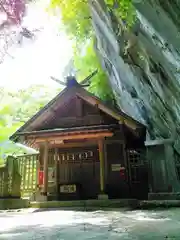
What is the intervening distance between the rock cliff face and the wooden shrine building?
4.54ft

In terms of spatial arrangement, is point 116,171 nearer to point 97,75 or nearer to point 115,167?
point 115,167

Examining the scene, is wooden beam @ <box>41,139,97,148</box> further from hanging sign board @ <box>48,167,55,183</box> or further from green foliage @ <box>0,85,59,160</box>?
green foliage @ <box>0,85,59,160</box>

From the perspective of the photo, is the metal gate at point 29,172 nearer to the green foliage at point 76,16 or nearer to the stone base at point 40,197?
the stone base at point 40,197

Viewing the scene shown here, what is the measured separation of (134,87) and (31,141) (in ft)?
20.3

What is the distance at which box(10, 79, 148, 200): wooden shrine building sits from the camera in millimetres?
12531

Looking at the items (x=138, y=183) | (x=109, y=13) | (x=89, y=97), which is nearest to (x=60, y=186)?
(x=138, y=183)

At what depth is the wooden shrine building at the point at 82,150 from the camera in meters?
12.5

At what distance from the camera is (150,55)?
8.31 m

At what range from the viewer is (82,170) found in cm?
1342

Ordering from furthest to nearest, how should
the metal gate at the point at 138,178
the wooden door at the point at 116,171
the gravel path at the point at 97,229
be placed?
1. the metal gate at the point at 138,178
2. the wooden door at the point at 116,171
3. the gravel path at the point at 97,229

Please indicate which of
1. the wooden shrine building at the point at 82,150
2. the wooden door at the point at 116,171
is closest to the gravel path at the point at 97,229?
the wooden shrine building at the point at 82,150

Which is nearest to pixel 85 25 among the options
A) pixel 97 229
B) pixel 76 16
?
pixel 76 16

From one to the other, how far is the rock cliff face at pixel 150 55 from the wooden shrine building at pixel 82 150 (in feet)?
4.54

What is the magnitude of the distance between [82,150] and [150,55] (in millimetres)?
6934
